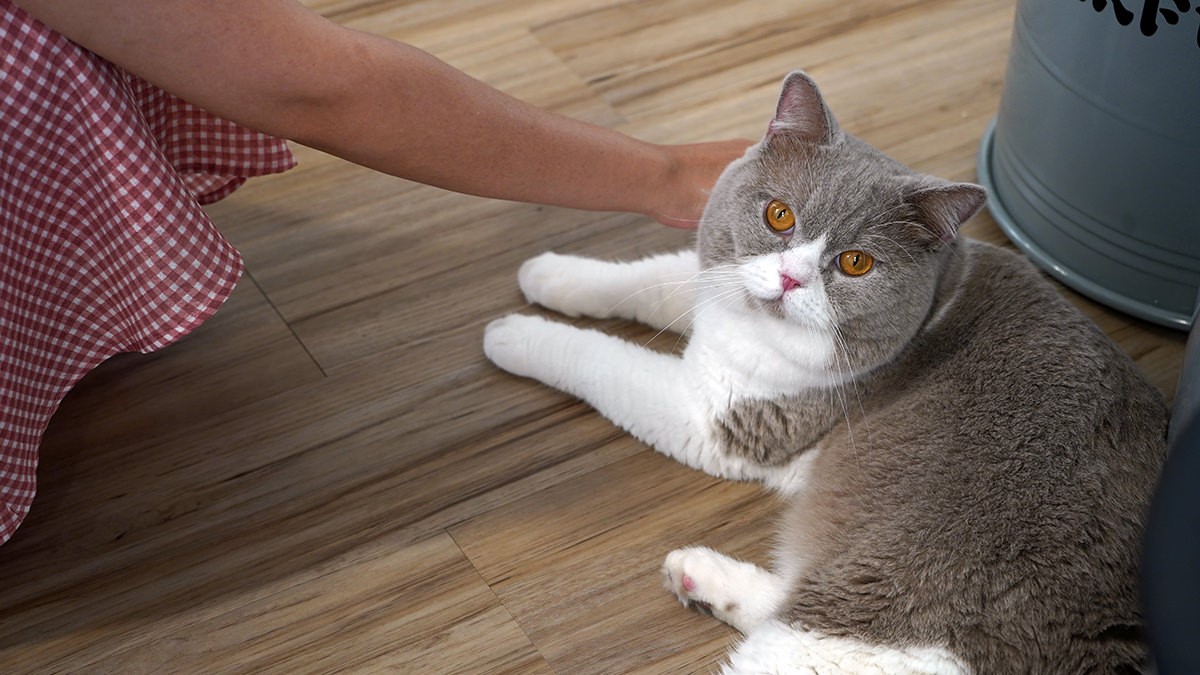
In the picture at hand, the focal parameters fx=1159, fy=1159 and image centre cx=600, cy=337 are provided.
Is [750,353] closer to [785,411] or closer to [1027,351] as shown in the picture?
[785,411]

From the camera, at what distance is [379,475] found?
1.52 metres

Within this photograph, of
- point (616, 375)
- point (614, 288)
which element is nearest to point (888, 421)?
point (616, 375)

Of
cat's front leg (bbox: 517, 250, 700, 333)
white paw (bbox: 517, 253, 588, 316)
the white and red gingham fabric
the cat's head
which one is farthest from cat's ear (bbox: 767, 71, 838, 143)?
the white and red gingham fabric

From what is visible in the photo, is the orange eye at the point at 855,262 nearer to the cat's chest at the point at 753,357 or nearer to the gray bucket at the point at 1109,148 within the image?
the cat's chest at the point at 753,357

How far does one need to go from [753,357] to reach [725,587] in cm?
28

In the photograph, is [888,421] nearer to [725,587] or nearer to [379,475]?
[725,587]

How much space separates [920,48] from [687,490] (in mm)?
1235

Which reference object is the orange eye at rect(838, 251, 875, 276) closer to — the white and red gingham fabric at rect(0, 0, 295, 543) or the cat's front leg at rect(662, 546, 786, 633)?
the cat's front leg at rect(662, 546, 786, 633)

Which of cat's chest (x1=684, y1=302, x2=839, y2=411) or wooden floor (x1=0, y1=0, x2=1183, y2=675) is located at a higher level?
cat's chest (x1=684, y1=302, x2=839, y2=411)

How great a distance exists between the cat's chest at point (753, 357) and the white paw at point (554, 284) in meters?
0.27

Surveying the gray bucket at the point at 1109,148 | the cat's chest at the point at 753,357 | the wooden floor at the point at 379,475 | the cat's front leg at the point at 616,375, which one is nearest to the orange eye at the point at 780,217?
the cat's chest at the point at 753,357

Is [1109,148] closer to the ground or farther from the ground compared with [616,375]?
farther from the ground

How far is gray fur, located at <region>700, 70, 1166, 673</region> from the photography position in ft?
3.75

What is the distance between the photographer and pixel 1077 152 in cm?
172
